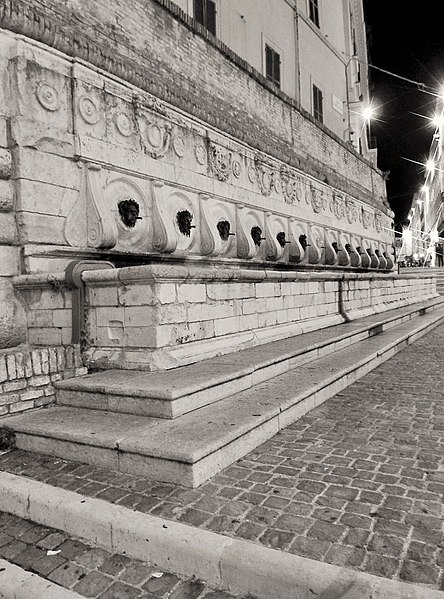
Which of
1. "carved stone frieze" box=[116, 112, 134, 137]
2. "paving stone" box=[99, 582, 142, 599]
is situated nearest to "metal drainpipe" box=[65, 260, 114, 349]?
"carved stone frieze" box=[116, 112, 134, 137]

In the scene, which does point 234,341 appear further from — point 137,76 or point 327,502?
point 137,76

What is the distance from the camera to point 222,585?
83.3 inches

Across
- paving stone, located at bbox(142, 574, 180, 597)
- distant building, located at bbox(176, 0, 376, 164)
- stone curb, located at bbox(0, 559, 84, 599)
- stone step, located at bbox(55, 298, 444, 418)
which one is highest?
distant building, located at bbox(176, 0, 376, 164)

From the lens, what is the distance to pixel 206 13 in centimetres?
1268

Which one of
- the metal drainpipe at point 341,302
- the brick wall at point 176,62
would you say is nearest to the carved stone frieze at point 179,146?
the brick wall at point 176,62

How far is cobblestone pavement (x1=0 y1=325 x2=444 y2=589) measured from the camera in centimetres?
218

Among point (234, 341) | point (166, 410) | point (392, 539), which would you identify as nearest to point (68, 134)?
point (234, 341)

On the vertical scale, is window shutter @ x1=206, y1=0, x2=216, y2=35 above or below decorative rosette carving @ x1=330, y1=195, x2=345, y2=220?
above

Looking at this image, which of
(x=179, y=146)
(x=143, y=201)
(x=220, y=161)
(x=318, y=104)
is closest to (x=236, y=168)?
(x=220, y=161)

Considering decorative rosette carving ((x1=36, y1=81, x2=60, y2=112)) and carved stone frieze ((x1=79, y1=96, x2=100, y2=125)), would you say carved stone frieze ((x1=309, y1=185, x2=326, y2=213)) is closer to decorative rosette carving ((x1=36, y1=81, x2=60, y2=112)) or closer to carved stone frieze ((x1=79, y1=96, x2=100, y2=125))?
carved stone frieze ((x1=79, y1=96, x2=100, y2=125))

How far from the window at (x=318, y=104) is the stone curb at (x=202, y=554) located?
1995cm

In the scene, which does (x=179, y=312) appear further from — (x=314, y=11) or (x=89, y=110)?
(x=314, y=11)

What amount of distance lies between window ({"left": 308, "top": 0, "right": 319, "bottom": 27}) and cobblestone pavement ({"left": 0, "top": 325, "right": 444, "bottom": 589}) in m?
21.0

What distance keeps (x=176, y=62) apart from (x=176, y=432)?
7822 mm
